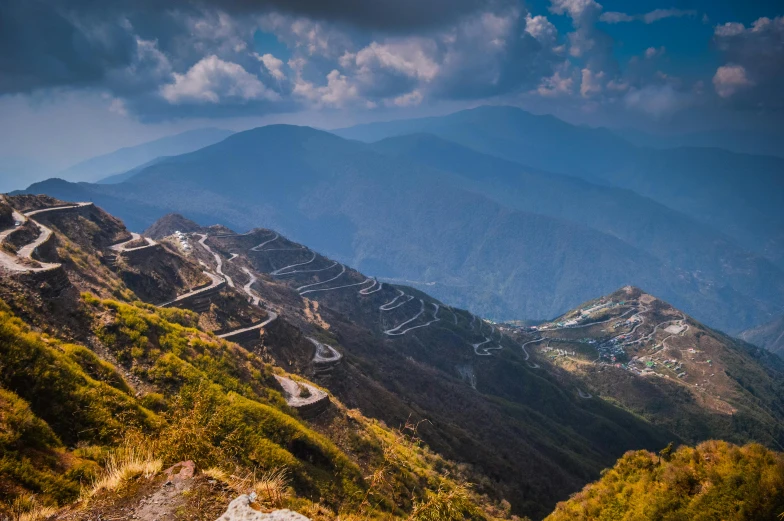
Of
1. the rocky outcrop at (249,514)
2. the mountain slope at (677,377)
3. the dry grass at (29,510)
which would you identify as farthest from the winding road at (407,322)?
the dry grass at (29,510)

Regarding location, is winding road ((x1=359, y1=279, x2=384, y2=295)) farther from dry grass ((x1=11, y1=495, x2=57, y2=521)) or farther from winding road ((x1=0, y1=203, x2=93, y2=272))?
dry grass ((x1=11, y1=495, x2=57, y2=521))

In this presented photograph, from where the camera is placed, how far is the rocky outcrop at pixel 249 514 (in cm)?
732

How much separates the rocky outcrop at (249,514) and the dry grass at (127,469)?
7.39 ft

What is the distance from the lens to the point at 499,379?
114 metres

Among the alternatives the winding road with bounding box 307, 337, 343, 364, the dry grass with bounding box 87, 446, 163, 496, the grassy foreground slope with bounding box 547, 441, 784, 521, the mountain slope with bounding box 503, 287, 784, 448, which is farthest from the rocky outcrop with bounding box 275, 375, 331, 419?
the mountain slope with bounding box 503, 287, 784, 448

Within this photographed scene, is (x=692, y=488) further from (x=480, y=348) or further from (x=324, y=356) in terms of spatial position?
(x=480, y=348)

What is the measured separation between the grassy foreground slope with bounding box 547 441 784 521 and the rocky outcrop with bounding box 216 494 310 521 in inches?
625

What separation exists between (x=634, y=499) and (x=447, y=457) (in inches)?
956

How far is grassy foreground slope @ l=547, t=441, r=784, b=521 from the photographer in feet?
50.5

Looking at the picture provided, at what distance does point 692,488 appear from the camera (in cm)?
1859

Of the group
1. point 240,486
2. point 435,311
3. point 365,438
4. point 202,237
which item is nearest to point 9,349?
point 240,486

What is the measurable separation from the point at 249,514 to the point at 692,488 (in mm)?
19728

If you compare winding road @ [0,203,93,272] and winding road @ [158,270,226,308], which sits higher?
winding road @ [0,203,93,272]

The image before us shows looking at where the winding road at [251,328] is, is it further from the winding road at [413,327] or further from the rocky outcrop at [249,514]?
the winding road at [413,327]
